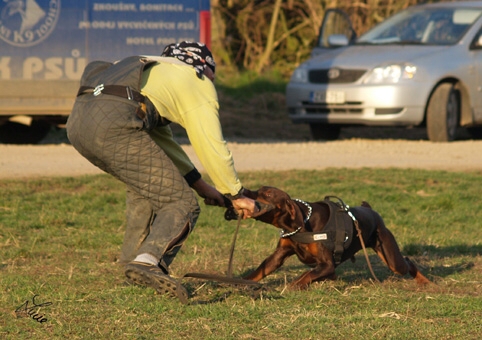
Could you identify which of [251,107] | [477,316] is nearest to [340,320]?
[477,316]

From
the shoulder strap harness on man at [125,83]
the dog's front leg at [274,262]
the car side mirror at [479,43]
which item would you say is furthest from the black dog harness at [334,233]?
the car side mirror at [479,43]

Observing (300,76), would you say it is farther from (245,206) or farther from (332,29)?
(245,206)

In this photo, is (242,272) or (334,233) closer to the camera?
(334,233)

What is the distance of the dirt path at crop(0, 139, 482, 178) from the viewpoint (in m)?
10.8

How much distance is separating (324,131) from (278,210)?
8.88 m

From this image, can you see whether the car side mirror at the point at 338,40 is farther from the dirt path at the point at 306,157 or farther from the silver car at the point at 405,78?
the dirt path at the point at 306,157

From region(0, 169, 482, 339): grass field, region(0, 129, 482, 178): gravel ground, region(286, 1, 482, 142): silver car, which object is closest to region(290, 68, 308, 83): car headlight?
region(286, 1, 482, 142): silver car

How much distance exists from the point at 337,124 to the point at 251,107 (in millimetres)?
3802

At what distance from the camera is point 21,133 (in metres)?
13.6

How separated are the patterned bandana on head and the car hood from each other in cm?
787

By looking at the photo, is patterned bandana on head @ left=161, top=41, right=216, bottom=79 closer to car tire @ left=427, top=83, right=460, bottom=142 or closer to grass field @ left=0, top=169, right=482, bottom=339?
grass field @ left=0, top=169, right=482, bottom=339

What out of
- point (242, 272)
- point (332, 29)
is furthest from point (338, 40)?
point (242, 272)

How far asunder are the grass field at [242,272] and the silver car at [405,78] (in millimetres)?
2407

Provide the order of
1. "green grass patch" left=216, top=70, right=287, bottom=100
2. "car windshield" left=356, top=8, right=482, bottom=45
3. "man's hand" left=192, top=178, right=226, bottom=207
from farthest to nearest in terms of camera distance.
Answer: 1. "green grass patch" left=216, top=70, right=287, bottom=100
2. "car windshield" left=356, top=8, right=482, bottom=45
3. "man's hand" left=192, top=178, right=226, bottom=207
